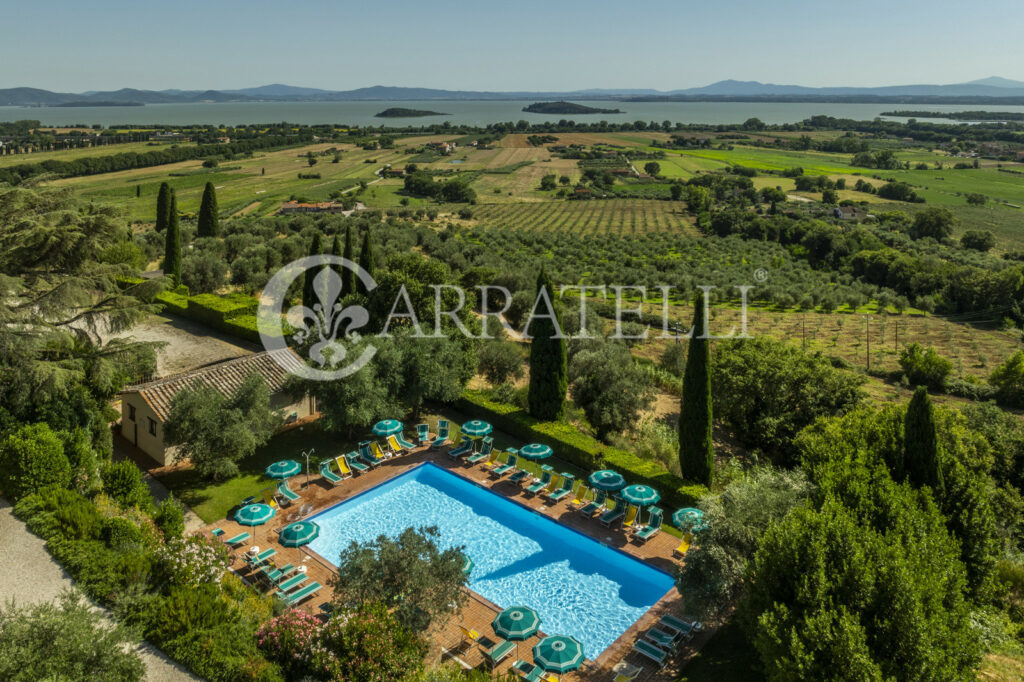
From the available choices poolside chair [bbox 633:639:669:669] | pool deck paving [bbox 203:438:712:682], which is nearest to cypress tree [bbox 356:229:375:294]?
pool deck paving [bbox 203:438:712:682]

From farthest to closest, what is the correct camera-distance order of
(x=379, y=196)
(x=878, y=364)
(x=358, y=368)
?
(x=379, y=196)
(x=878, y=364)
(x=358, y=368)

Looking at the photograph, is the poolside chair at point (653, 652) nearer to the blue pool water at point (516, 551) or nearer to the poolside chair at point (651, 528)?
the blue pool water at point (516, 551)

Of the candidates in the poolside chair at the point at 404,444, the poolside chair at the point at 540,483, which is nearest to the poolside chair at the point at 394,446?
the poolside chair at the point at 404,444

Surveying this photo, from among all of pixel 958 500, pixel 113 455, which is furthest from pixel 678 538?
pixel 113 455

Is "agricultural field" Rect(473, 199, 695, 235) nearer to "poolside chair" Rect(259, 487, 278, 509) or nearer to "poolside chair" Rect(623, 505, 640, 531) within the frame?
"poolside chair" Rect(259, 487, 278, 509)

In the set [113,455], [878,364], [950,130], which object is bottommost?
[878,364]

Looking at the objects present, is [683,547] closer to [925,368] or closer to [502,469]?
[502,469]

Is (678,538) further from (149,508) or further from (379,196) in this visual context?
(379,196)
